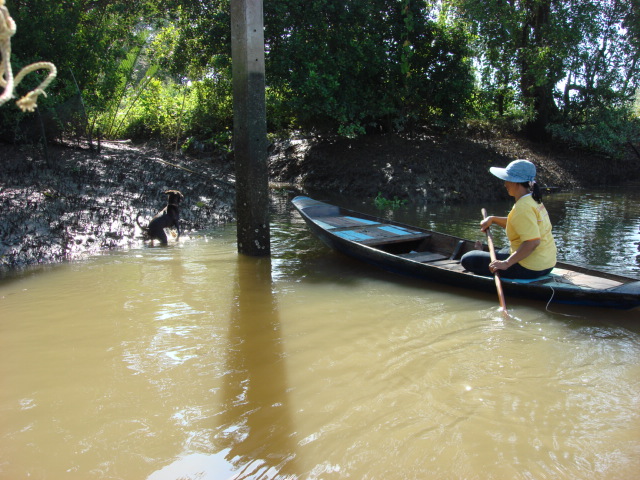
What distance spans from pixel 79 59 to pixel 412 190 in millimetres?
8750

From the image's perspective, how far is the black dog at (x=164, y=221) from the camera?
8219 millimetres

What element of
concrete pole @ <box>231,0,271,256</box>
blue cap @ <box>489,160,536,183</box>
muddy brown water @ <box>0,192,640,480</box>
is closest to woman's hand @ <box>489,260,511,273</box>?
muddy brown water @ <box>0,192,640,480</box>

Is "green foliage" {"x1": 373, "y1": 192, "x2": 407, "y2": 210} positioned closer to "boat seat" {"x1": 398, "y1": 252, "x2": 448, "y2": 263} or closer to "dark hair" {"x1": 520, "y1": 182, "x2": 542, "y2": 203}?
"boat seat" {"x1": 398, "y1": 252, "x2": 448, "y2": 263}

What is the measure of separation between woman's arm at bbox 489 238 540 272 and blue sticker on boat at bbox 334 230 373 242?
7.68ft

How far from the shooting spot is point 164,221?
325 inches

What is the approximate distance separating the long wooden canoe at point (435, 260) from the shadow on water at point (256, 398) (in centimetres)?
177

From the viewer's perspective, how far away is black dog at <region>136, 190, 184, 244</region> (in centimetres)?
822

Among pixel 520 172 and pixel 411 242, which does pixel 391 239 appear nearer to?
pixel 411 242

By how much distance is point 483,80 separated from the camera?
1512cm

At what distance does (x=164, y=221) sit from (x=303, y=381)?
5.16 metres

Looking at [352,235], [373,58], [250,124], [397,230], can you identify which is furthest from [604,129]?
[250,124]

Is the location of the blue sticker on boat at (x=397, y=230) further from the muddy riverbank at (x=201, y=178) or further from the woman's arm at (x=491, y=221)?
the muddy riverbank at (x=201, y=178)

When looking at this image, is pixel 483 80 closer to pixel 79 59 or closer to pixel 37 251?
pixel 79 59

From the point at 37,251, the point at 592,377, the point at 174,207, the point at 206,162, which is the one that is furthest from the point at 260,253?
the point at 206,162
